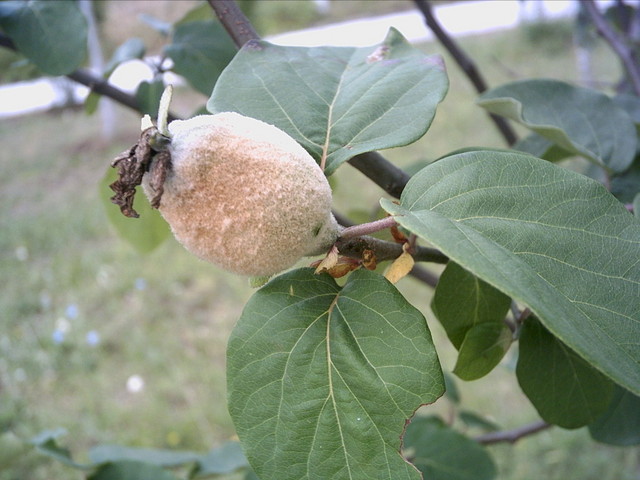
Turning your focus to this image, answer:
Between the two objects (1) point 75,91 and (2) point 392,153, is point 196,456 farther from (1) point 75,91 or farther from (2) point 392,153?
(1) point 75,91

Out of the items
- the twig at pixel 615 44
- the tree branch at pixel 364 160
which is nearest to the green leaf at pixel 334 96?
the tree branch at pixel 364 160

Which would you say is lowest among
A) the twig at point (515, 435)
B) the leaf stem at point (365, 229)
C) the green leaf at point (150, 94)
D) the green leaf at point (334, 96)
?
the twig at point (515, 435)

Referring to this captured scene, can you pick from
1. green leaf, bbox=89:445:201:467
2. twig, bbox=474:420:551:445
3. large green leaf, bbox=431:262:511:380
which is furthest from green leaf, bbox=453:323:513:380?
green leaf, bbox=89:445:201:467

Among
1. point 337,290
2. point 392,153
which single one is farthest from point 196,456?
point 392,153

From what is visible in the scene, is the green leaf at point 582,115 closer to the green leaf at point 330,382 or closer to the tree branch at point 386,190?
the tree branch at point 386,190

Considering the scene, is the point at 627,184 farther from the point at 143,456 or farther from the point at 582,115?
the point at 143,456
